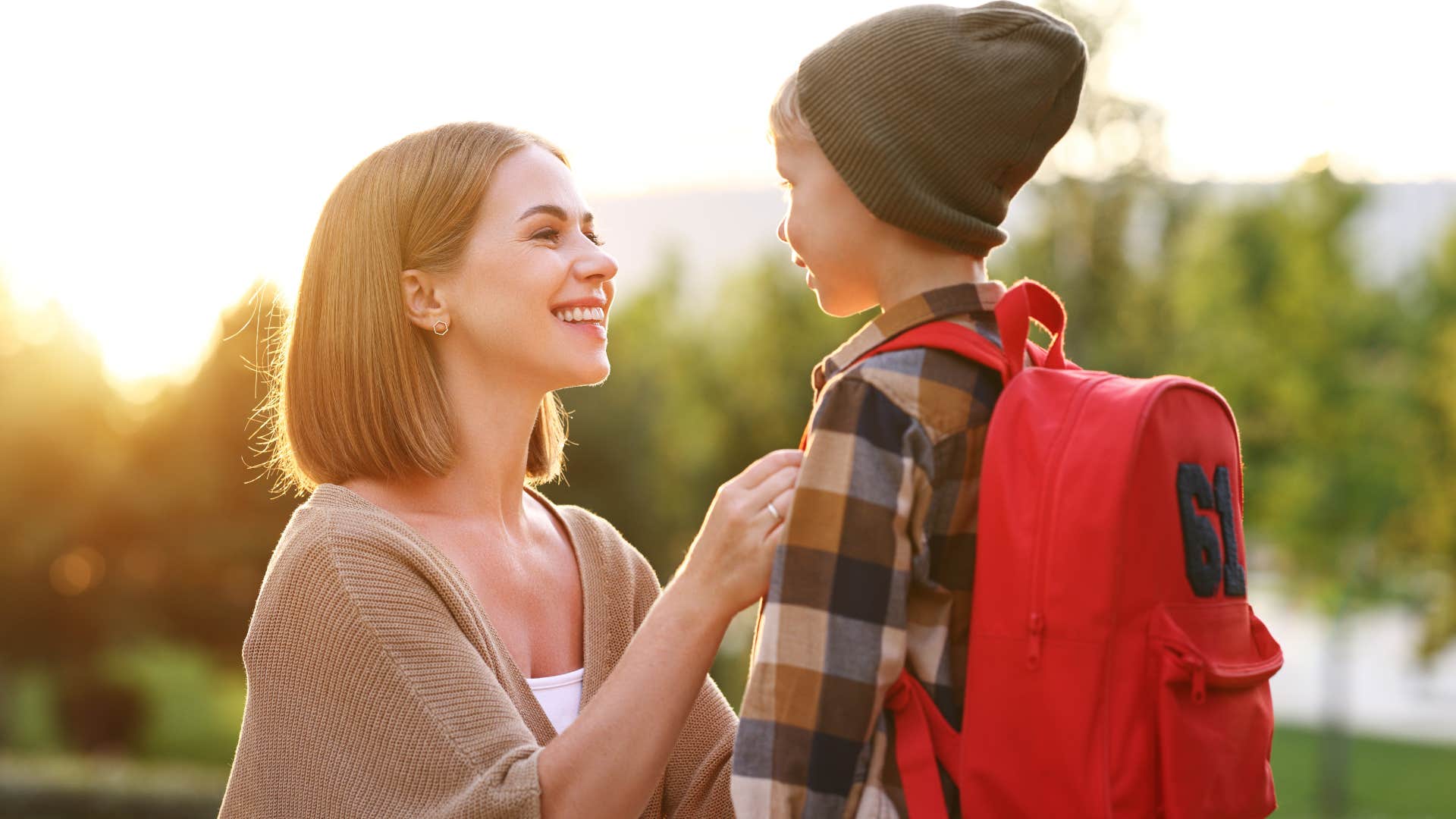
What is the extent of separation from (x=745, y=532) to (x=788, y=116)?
0.66m

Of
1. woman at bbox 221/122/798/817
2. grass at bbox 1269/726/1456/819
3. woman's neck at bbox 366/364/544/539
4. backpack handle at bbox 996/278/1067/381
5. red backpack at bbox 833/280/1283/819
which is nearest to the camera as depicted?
red backpack at bbox 833/280/1283/819

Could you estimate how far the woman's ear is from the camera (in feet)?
9.01

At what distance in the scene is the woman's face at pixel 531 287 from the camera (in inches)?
106

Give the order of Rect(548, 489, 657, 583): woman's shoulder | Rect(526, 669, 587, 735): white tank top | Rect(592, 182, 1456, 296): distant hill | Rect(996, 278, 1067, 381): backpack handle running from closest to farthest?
Rect(996, 278, 1067, 381): backpack handle
Rect(526, 669, 587, 735): white tank top
Rect(548, 489, 657, 583): woman's shoulder
Rect(592, 182, 1456, 296): distant hill

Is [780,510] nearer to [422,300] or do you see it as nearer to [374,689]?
[374,689]

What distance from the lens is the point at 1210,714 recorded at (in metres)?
1.87

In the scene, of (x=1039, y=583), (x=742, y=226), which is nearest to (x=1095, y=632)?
(x=1039, y=583)

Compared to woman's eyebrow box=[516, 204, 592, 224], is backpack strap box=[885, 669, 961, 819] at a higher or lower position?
lower

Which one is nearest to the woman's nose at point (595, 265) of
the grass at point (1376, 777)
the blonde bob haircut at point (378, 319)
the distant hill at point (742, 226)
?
the blonde bob haircut at point (378, 319)

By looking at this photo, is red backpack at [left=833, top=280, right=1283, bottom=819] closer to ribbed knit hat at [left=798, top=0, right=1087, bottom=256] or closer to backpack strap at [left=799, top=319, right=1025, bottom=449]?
backpack strap at [left=799, top=319, right=1025, bottom=449]

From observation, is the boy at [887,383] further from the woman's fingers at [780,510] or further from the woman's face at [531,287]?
the woman's face at [531,287]

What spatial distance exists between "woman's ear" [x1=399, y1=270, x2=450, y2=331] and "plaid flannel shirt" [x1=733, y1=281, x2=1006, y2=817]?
1.08m

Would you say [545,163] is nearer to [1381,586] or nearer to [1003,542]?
[1003,542]

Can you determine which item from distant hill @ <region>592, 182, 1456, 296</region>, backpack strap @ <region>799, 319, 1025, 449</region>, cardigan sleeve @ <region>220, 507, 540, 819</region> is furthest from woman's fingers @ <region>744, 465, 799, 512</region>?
distant hill @ <region>592, 182, 1456, 296</region>
